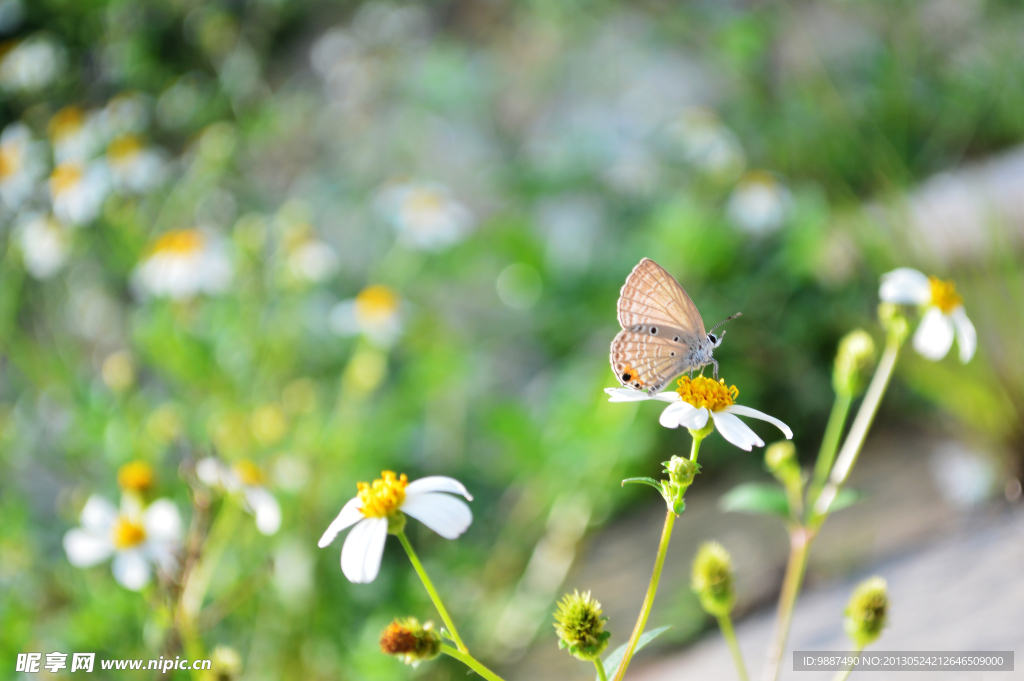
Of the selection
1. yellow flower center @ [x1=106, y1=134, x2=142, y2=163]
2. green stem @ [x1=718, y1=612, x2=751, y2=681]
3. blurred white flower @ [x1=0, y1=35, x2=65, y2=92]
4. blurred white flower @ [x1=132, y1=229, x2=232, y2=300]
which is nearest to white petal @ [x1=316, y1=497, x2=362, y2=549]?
green stem @ [x1=718, y1=612, x2=751, y2=681]

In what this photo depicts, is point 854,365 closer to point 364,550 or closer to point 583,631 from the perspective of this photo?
point 583,631

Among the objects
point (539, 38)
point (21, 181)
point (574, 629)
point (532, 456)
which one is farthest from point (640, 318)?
point (539, 38)

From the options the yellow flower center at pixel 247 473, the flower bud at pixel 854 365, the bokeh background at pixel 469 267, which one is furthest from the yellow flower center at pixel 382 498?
the yellow flower center at pixel 247 473

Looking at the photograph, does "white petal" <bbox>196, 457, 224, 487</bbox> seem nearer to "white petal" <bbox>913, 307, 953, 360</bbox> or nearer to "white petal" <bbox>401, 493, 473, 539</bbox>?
"white petal" <bbox>401, 493, 473, 539</bbox>

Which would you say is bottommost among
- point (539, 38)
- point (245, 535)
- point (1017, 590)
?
point (1017, 590)

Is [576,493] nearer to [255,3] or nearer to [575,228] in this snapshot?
[575,228]

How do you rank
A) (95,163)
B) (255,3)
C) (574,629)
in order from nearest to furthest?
(574,629) < (95,163) < (255,3)

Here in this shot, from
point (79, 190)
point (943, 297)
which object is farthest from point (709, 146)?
point (79, 190)
